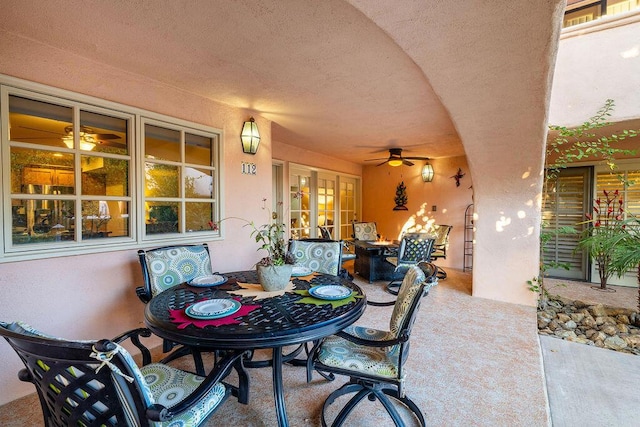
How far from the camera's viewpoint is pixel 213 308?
153cm

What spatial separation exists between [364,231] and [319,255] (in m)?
3.02

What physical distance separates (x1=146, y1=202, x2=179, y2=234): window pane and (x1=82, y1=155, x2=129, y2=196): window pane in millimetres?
267

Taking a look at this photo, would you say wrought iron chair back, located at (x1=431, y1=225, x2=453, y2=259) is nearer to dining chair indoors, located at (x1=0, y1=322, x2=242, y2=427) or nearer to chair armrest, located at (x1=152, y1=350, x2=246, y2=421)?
chair armrest, located at (x1=152, y1=350, x2=246, y2=421)

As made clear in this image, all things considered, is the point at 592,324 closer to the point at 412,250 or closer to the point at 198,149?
the point at 412,250

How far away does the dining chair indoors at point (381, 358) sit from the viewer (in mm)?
1477

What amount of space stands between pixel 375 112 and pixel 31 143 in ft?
9.99

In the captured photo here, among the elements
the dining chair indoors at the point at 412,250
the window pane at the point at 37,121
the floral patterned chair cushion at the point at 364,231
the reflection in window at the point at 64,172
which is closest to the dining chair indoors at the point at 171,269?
the reflection in window at the point at 64,172

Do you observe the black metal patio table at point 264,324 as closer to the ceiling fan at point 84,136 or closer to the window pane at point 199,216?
the window pane at point 199,216

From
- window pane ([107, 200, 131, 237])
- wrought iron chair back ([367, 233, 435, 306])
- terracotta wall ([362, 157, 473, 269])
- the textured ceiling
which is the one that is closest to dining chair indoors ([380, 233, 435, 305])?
wrought iron chair back ([367, 233, 435, 306])

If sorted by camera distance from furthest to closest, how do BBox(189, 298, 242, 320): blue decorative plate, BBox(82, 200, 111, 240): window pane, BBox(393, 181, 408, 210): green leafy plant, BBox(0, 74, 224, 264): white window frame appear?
BBox(393, 181, 408, 210): green leafy plant, BBox(82, 200, 111, 240): window pane, BBox(0, 74, 224, 264): white window frame, BBox(189, 298, 242, 320): blue decorative plate

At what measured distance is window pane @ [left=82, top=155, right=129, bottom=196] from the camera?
2264 millimetres

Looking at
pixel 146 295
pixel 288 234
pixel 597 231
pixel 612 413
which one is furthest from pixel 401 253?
pixel 146 295

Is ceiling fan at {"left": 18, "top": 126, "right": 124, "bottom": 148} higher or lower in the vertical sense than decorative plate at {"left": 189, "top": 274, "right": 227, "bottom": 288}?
higher

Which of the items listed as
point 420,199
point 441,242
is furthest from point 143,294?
point 420,199
